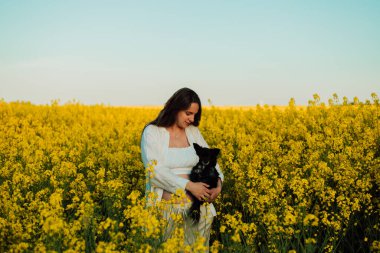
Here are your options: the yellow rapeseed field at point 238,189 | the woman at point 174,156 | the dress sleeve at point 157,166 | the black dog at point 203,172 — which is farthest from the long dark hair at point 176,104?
the yellow rapeseed field at point 238,189

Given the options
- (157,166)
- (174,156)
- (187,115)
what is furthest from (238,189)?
(157,166)

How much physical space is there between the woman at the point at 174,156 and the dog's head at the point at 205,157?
0.20 metres

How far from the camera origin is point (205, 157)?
4199 mm

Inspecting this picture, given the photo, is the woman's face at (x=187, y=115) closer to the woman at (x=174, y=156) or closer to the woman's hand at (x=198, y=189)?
the woman at (x=174, y=156)

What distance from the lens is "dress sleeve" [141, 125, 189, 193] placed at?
414 centimetres

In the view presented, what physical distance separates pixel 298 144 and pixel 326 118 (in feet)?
10.5

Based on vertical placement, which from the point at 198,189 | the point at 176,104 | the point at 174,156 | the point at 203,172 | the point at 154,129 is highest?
the point at 176,104

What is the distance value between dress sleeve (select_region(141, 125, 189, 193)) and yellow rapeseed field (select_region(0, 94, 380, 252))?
0.22 metres

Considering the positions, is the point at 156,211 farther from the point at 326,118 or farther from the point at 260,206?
the point at 326,118

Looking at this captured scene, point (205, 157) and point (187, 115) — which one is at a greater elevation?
point (187, 115)

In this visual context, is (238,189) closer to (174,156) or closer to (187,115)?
(174,156)

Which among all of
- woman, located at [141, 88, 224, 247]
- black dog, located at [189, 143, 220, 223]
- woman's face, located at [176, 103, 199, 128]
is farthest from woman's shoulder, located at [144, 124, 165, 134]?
black dog, located at [189, 143, 220, 223]

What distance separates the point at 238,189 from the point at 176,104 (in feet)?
7.12

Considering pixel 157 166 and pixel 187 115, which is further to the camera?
pixel 187 115
